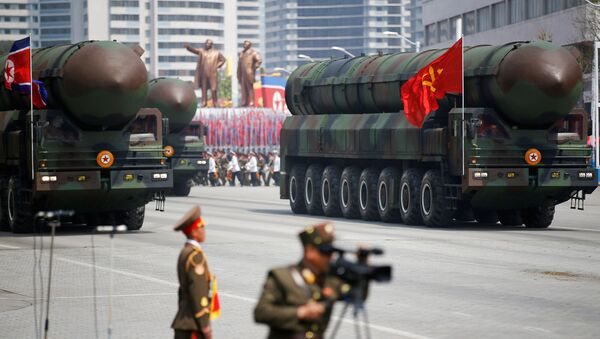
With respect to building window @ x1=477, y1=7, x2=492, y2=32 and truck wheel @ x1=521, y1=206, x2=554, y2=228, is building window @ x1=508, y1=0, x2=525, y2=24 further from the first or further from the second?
truck wheel @ x1=521, y1=206, x2=554, y2=228

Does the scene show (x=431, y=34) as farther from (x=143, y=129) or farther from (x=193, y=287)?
(x=193, y=287)

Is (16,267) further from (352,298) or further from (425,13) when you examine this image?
(425,13)

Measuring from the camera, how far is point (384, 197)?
34.3 m

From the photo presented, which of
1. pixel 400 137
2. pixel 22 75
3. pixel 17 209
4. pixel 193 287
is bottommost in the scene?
pixel 17 209

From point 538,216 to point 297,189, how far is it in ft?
28.3

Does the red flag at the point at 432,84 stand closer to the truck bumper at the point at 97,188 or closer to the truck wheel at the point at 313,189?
the truck bumper at the point at 97,188

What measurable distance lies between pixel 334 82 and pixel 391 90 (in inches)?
131

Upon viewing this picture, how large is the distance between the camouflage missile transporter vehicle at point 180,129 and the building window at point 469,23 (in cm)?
4017

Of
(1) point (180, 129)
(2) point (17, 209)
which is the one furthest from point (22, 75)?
(1) point (180, 129)

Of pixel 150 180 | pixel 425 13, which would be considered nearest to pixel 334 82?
pixel 150 180

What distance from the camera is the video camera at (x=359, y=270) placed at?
7.38m

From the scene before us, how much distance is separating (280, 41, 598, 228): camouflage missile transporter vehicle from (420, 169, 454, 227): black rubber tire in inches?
0.9

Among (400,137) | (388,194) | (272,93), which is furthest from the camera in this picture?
(272,93)

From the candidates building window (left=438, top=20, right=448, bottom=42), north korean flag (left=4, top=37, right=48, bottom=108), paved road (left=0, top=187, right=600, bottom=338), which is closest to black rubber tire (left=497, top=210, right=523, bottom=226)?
paved road (left=0, top=187, right=600, bottom=338)
